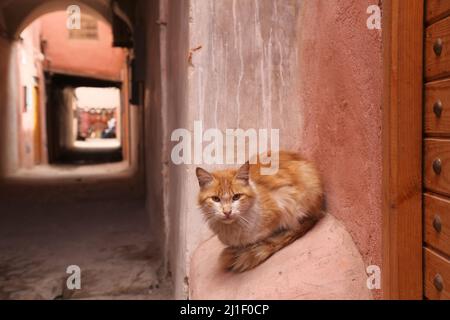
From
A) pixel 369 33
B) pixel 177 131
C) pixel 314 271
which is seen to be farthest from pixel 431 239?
pixel 177 131

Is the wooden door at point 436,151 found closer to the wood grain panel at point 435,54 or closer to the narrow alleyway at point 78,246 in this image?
the wood grain panel at point 435,54

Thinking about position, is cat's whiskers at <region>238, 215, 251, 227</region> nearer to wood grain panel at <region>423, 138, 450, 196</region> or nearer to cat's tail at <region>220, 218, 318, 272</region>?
cat's tail at <region>220, 218, 318, 272</region>

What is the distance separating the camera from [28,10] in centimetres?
1066

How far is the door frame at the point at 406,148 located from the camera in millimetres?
1748

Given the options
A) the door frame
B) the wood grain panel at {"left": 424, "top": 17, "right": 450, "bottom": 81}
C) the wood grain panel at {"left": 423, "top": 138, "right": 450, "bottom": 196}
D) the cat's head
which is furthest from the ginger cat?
the wood grain panel at {"left": 424, "top": 17, "right": 450, "bottom": 81}

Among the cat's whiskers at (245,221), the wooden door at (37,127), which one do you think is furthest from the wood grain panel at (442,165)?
the wooden door at (37,127)

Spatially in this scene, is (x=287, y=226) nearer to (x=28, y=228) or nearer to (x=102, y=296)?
(x=102, y=296)

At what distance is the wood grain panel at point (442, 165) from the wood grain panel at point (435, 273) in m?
0.23

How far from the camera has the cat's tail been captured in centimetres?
217

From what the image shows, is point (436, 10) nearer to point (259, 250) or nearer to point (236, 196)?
point (236, 196)

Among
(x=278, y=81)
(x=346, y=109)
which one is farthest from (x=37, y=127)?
(x=346, y=109)

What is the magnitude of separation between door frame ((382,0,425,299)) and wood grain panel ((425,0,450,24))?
0.05 meters

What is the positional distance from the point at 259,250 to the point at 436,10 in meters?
1.22

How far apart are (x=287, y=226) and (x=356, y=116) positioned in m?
0.60
